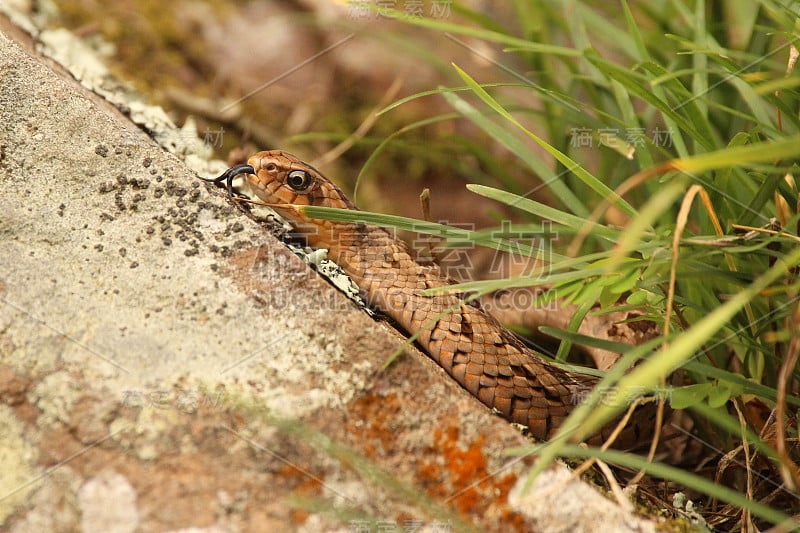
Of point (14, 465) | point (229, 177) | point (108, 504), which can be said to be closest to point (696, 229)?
point (229, 177)

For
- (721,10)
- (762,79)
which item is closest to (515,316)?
(762,79)

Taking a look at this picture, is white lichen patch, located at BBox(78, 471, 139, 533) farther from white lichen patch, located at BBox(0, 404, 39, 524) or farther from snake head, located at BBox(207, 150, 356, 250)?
snake head, located at BBox(207, 150, 356, 250)

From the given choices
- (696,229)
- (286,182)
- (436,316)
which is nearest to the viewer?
(436,316)

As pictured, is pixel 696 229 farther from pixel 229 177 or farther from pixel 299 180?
pixel 229 177

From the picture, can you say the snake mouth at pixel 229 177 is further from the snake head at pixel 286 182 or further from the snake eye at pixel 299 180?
the snake eye at pixel 299 180

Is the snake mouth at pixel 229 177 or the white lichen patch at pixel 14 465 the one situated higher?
the snake mouth at pixel 229 177

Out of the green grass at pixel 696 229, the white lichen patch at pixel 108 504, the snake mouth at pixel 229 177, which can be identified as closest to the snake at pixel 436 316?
the snake mouth at pixel 229 177

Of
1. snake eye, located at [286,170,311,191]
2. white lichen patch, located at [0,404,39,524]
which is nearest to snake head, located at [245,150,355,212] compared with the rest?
snake eye, located at [286,170,311,191]
